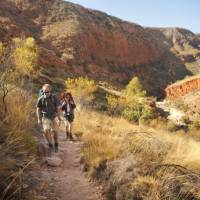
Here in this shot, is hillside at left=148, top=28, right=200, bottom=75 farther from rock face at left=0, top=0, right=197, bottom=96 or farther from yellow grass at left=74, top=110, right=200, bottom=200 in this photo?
yellow grass at left=74, top=110, right=200, bottom=200

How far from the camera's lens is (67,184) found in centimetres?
578

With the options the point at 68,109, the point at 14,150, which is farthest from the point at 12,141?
the point at 68,109

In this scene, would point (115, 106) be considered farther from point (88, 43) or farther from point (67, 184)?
point (88, 43)

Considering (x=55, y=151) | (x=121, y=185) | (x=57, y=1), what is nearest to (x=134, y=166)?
(x=121, y=185)

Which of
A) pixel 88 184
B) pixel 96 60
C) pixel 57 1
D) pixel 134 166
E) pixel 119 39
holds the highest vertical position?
pixel 57 1

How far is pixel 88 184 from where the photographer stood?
19.5 ft

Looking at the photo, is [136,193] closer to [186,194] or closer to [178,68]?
[186,194]

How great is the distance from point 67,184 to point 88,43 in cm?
6846

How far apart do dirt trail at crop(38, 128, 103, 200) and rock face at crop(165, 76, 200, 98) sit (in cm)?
6310

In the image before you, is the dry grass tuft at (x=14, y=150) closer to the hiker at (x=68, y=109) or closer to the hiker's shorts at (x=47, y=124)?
the hiker's shorts at (x=47, y=124)

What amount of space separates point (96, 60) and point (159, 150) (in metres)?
67.4

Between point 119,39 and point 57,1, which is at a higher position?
point 57,1

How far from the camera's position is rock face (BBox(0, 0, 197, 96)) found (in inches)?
2441

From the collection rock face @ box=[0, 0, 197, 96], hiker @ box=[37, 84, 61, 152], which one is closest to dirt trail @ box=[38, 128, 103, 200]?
hiker @ box=[37, 84, 61, 152]
